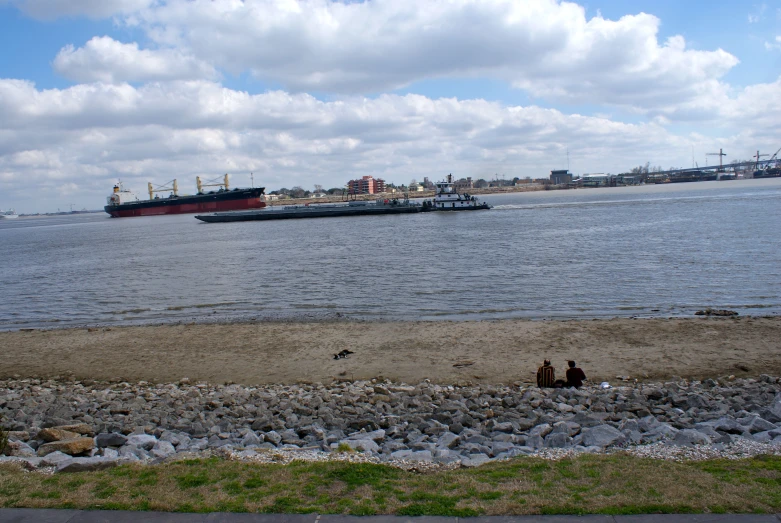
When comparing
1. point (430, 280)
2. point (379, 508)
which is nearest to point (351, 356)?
point (379, 508)

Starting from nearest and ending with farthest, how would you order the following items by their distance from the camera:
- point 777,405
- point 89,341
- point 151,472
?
point 151,472
point 777,405
point 89,341

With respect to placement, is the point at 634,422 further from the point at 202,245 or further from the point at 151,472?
the point at 202,245

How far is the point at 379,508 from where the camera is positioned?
4664 mm

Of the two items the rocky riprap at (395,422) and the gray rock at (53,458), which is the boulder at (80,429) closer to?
the rocky riprap at (395,422)

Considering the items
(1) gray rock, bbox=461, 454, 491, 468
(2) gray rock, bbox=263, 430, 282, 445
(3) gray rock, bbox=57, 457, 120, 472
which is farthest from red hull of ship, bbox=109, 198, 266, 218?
(1) gray rock, bbox=461, 454, 491, 468

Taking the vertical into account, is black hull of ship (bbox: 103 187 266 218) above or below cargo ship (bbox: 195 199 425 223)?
above

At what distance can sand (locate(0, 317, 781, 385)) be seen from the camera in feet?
39.7

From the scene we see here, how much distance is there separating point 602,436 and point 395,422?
2772 millimetres

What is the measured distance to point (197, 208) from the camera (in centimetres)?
14012

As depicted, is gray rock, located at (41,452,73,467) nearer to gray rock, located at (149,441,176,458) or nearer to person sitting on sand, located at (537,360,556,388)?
gray rock, located at (149,441,176,458)

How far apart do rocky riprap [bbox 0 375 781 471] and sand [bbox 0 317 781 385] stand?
1.35 meters

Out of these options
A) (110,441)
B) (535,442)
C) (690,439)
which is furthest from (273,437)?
(690,439)

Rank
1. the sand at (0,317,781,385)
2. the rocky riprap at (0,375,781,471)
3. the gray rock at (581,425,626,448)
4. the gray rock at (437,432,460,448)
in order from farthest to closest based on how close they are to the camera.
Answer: the sand at (0,317,781,385) < the gray rock at (437,432,460,448) < the gray rock at (581,425,626,448) < the rocky riprap at (0,375,781,471)

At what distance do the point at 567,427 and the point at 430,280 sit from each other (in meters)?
20.1
